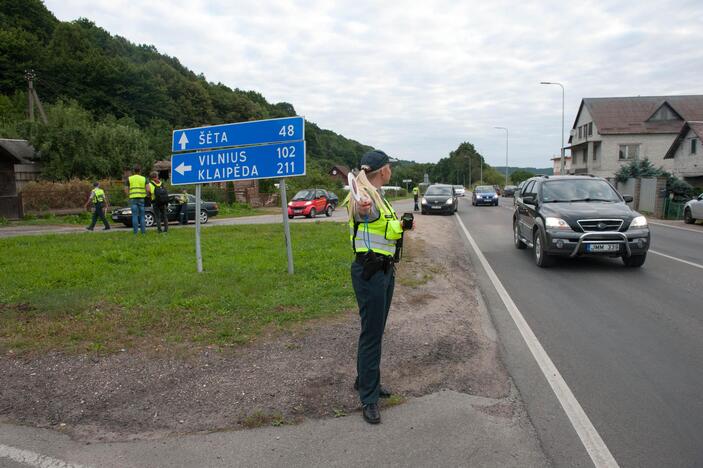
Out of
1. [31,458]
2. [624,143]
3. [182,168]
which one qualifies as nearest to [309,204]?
[182,168]

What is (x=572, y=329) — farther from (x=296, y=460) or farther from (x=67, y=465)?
(x=67, y=465)

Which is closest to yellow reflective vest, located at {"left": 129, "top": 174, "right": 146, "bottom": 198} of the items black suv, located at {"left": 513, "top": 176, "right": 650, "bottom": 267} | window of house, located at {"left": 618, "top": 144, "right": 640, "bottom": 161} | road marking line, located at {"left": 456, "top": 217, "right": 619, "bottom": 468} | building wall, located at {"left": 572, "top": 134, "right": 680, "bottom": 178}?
black suv, located at {"left": 513, "top": 176, "right": 650, "bottom": 267}

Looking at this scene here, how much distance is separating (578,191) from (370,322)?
8.49 metres

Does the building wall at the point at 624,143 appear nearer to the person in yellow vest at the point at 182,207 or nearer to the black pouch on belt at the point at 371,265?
the person in yellow vest at the point at 182,207

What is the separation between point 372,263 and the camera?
142 inches

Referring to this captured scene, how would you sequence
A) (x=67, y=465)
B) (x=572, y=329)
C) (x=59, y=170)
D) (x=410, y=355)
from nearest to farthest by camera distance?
(x=67, y=465) → (x=410, y=355) → (x=572, y=329) → (x=59, y=170)

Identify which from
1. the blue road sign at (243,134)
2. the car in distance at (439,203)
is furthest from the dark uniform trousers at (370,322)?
the car in distance at (439,203)

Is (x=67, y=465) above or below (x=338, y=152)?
below

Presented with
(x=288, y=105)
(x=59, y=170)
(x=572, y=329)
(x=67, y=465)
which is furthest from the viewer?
(x=288, y=105)

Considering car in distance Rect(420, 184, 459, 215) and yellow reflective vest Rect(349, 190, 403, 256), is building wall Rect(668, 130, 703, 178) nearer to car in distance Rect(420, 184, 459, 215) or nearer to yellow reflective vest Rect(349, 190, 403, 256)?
car in distance Rect(420, 184, 459, 215)

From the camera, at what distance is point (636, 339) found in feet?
17.9

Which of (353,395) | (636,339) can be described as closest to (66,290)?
(353,395)

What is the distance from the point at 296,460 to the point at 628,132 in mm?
59187

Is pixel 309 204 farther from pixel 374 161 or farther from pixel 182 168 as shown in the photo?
pixel 374 161
